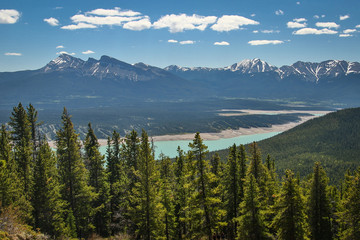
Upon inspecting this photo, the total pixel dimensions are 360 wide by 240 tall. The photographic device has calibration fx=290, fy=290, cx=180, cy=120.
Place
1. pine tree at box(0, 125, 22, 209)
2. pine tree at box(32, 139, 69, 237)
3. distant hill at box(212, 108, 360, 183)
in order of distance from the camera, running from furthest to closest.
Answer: distant hill at box(212, 108, 360, 183)
pine tree at box(32, 139, 69, 237)
pine tree at box(0, 125, 22, 209)

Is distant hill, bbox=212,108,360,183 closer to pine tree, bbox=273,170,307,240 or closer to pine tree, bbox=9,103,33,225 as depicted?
pine tree, bbox=273,170,307,240

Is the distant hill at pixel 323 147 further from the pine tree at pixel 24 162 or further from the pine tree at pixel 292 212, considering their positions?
the pine tree at pixel 24 162

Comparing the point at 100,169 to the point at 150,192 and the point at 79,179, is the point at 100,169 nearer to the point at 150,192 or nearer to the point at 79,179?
the point at 79,179

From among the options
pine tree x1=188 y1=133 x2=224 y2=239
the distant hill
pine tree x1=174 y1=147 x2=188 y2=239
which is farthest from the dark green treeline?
the distant hill

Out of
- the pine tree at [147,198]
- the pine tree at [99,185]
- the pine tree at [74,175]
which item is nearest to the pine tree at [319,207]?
the pine tree at [147,198]

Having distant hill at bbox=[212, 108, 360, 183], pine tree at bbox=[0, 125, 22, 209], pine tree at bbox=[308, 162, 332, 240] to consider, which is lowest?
distant hill at bbox=[212, 108, 360, 183]
